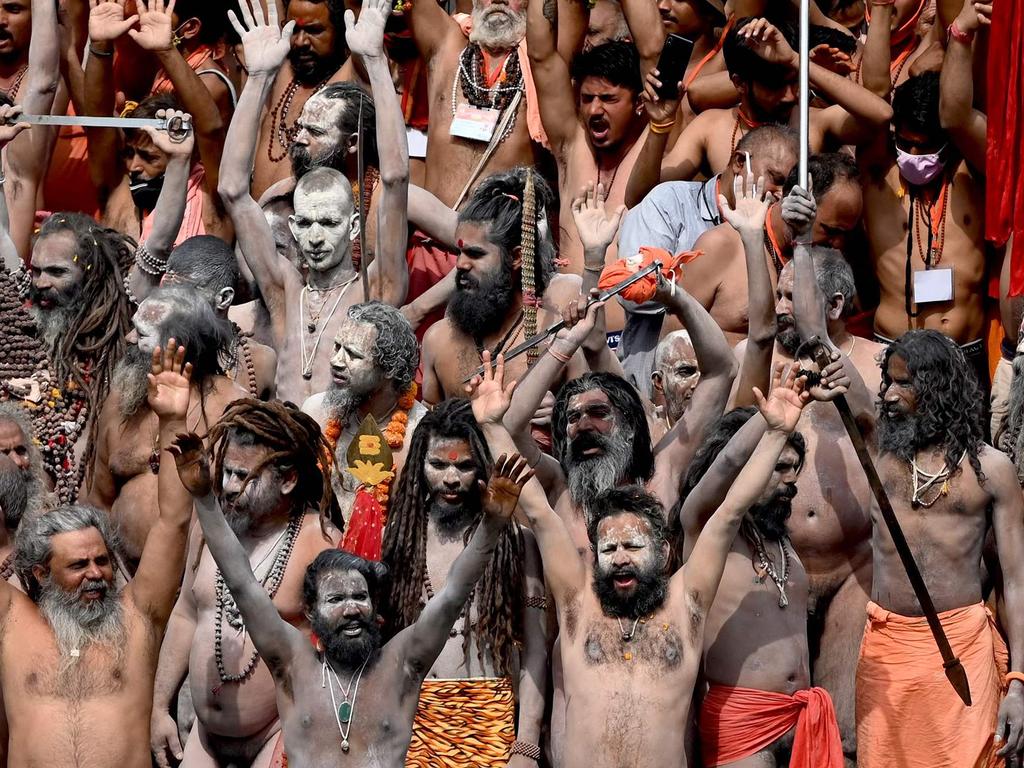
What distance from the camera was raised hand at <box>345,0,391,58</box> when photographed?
31.7 ft

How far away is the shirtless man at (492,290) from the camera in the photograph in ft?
30.4

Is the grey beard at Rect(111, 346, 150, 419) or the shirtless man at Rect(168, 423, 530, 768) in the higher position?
the grey beard at Rect(111, 346, 150, 419)

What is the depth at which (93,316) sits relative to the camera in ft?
31.5

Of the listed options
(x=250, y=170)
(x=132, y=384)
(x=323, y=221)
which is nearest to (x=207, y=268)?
(x=250, y=170)

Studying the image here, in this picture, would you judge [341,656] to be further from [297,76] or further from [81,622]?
[297,76]

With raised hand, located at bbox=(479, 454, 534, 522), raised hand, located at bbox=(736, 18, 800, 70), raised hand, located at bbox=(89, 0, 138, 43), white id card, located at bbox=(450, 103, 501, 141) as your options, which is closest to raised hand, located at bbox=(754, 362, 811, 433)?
raised hand, located at bbox=(479, 454, 534, 522)

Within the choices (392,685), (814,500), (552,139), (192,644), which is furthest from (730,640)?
(552,139)

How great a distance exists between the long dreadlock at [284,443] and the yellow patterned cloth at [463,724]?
0.71 metres

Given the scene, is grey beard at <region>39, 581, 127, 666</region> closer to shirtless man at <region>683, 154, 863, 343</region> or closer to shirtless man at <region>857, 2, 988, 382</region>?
shirtless man at <region>683, 154, 863, 343</region>

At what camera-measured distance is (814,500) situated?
344 inches

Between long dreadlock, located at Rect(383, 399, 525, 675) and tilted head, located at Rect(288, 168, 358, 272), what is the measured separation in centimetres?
120

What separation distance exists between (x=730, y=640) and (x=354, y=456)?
1507mm

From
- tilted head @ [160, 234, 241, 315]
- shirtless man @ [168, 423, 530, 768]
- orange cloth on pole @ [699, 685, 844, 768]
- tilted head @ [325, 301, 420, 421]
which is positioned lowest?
orange cloth on pole @ [699, 685, 844, 768]

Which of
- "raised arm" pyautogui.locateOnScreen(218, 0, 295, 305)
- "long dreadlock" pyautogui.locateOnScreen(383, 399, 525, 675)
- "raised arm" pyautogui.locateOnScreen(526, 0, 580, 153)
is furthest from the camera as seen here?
"raised arm" pyautogui.locateOnScreen(526, 0, 580, 153)
